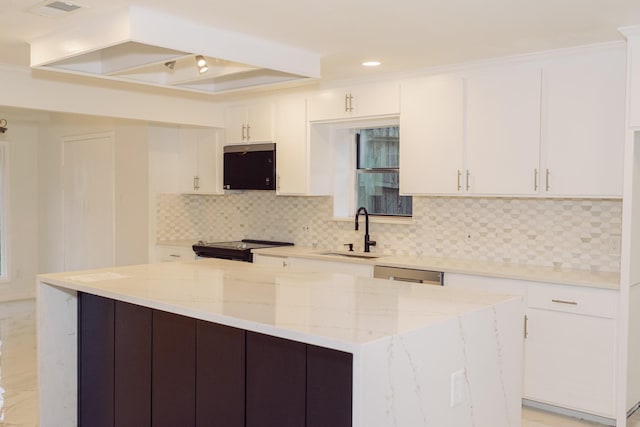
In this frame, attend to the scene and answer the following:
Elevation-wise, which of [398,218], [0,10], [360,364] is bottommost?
[360,364]

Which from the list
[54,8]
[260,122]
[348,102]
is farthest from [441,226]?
[54,8]

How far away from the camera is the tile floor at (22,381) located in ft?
12.3

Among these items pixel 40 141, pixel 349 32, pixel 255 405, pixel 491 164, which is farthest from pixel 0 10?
pixel 40 141

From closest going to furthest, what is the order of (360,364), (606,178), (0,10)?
1. (360,364)
2. (0,10)
3. (606,178)

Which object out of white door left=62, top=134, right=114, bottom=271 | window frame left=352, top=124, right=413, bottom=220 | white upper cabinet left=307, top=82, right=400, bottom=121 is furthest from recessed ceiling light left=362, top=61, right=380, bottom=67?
white door left=62, top=134, right=114, bottom=271

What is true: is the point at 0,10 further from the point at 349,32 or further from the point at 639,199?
the point at 639,199

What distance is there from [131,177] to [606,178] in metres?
4.61

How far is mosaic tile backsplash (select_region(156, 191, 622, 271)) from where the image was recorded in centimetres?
421

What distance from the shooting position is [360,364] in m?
1.82

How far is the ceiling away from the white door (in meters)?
2.79

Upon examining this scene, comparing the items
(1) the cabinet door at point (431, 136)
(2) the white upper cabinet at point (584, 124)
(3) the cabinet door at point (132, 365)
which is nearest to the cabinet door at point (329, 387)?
(3) the cabinet door at point (132, 365)

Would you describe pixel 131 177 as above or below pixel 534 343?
above

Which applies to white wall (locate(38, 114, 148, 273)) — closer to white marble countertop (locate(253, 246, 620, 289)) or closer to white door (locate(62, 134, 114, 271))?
white door (locate(62, 134, 114, 271))

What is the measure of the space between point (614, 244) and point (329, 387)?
9.04ft
